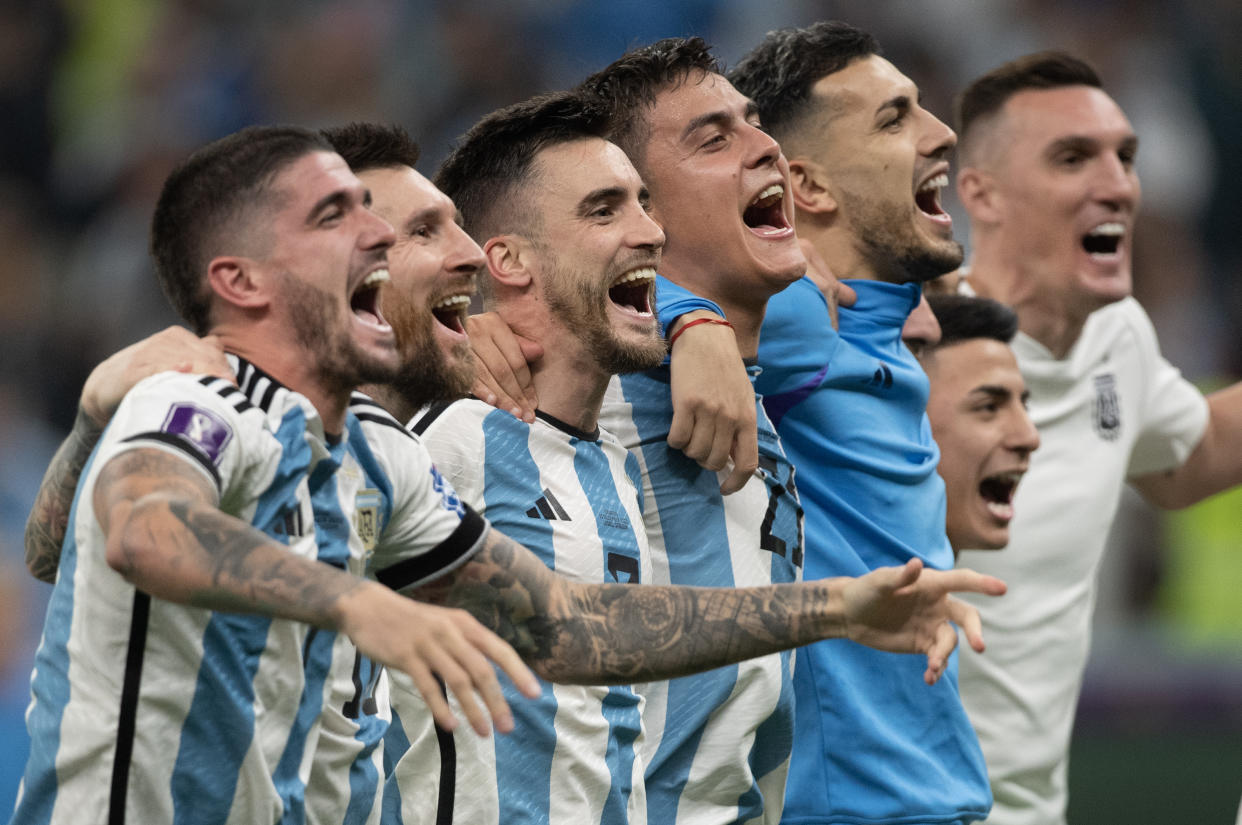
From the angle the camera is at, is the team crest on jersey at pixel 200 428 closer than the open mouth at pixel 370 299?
Yes

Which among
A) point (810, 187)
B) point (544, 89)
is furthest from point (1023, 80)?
point (544, 89)

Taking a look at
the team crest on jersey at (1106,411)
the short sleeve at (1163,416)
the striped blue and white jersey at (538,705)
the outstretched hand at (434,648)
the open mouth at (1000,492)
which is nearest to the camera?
the outstretched hand at (434,648)

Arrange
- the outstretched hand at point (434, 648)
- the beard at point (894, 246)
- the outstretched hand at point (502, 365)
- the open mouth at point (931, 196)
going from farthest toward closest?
the open mouth at point (931, 196) → the beard at point (894, 246) → the outstretched hand at point (502, 365) → the outstretched hand at point (434, 648)

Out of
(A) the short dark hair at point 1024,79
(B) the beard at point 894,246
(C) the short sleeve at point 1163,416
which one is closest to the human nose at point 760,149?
(B) the beard at point 894,246

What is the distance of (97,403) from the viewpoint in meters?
2.67

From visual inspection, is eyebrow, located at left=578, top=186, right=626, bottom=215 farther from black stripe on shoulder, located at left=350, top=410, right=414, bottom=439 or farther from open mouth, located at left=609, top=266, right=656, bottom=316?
black stripe on shoulder, located at left=350, top=410, right=414, bottom=439

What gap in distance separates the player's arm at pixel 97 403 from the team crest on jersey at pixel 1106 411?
3124 millimetres

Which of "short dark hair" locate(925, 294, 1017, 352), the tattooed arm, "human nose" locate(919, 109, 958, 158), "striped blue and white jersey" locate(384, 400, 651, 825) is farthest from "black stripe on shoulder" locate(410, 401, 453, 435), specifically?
"short dark hair" locate(925, 294, 1017, 352)

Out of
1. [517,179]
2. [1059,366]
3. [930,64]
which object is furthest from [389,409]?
[930,64]

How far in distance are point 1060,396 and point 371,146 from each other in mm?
2552

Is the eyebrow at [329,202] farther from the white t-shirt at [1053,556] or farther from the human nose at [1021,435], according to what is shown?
the white t-shirt at [1053,556]

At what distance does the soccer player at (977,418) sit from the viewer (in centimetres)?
445

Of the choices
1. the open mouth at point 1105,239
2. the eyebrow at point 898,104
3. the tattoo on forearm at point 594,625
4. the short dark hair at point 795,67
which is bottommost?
the tattoo on forearm at point 594,625

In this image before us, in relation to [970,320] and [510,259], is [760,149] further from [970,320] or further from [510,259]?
[970,320]
